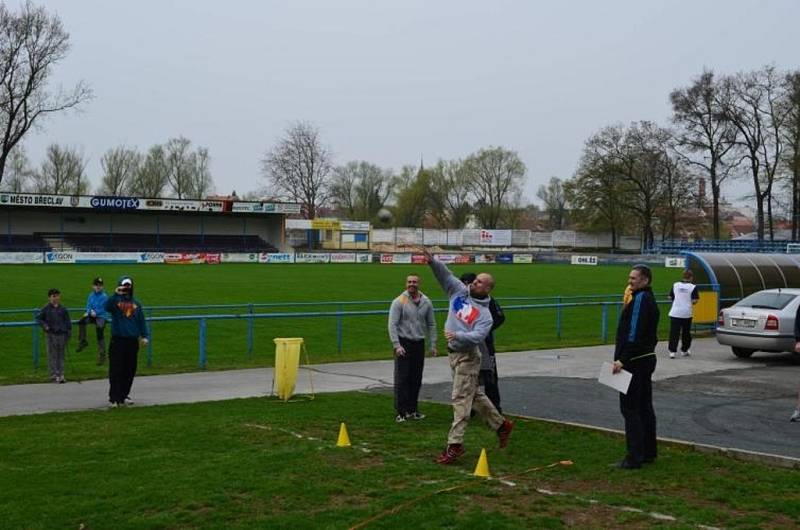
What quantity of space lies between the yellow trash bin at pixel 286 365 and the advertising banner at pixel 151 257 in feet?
176

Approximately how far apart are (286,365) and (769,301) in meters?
10.9

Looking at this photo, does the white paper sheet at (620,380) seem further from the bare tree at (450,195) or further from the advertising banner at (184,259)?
the bare tree at (450,195)

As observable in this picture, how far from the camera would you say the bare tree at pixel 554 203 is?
121m

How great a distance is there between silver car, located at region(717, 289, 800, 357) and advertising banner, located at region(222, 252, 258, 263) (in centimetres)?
5352

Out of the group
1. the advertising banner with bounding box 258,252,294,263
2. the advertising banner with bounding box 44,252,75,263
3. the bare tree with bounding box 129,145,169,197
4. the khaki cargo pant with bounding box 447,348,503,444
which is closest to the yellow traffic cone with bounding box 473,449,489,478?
the khaki cargo pant with bounding box 447,348,503,444

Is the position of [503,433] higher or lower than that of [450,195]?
lower

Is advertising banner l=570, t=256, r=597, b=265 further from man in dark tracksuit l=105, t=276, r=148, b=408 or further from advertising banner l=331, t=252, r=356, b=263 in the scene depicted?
man in dark tracksuit l=105, t=276, r=148, b=408

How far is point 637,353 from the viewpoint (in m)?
7.63

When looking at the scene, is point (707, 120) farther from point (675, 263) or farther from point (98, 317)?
point (98, 317)

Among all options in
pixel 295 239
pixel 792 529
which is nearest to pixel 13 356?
pixel 792 529

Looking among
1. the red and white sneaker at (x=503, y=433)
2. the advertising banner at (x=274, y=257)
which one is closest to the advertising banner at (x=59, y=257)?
the advertising banner at (x=274, y=257)

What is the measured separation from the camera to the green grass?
6.06 metres

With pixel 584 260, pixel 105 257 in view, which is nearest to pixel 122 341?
pixel 105 257

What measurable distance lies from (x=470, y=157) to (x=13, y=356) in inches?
3905
